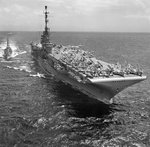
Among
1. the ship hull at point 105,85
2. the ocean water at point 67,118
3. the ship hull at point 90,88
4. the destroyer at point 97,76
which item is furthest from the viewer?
the ship hull at point 90,88

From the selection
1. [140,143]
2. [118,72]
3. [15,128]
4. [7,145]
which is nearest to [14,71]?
[118,72]

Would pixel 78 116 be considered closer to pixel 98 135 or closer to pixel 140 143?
pixel 98 135

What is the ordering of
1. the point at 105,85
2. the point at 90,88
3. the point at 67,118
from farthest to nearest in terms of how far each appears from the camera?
1. the point at 90,88
2. the point at 105,85
3. the point at 67,118

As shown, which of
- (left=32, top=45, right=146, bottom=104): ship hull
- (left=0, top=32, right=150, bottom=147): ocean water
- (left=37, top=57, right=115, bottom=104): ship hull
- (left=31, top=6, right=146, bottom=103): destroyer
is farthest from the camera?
(left=37, top=57, right=115, bottom=104): ship hull

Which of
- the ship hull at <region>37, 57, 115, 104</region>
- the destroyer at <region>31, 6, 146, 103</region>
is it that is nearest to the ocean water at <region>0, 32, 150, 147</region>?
the ship hull at <region>37, 57, 115, 104</region>

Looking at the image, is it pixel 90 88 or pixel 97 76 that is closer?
pixel 97 76

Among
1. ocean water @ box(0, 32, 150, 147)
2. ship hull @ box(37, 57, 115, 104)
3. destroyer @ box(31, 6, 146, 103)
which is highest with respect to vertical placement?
destroyer @ box(31, 6, 146, 103)

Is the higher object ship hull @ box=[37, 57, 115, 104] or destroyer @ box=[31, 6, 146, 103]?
destroyer @ box=[31, 6, 146, 103]

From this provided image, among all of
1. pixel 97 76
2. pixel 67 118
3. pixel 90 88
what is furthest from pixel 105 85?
pixel 67 118

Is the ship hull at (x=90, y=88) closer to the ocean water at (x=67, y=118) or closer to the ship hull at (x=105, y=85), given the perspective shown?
the ship hull at (x=105, y=85)

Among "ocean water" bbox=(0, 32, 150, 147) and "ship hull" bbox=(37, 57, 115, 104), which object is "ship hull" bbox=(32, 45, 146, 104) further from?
"ocean water" bbox=(0, 32, 150, 147)

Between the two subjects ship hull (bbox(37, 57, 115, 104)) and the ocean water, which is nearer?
the ocean water

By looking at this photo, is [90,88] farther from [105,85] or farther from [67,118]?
[67,118]

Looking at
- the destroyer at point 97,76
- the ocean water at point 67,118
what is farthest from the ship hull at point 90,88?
the ocean water at point 67,118
